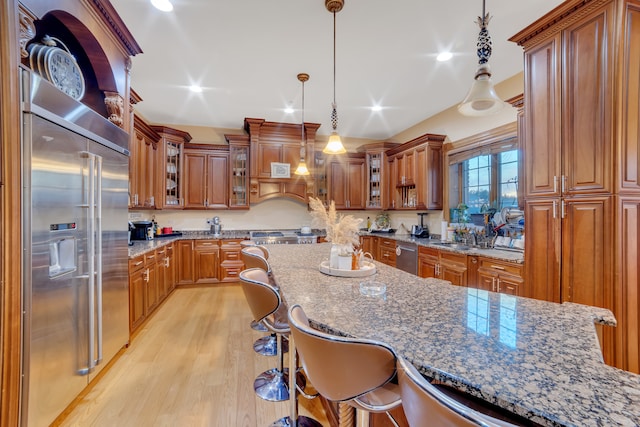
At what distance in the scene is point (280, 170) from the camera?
16.6 feet

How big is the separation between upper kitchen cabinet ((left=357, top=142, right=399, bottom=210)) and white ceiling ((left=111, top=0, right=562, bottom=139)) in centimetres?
114

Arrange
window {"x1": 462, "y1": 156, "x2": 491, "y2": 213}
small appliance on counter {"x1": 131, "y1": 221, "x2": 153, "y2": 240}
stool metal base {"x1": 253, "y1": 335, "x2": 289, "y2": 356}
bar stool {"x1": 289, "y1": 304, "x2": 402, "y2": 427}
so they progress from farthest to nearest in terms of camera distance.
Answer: small appliance on counter {"x1": 131, "y1": 221, "x2": 153, "y2": 240} < window {"x1": 462, "y1": 156, "x2": 491, "y2": 213} < stool metal base {"x1": 253, "y1": 335, "x2": 289, "y2": 356} < bar stool {"x1": 289, "y1": 304, "x2": 402, "y2": 427}

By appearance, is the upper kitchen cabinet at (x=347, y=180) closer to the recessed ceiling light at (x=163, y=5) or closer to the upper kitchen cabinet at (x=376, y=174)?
the upper kitchen cabinet at (x=376, y=174)

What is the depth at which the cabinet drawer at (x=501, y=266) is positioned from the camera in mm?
2580

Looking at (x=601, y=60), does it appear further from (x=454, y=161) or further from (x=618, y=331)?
(x=454, y=161)

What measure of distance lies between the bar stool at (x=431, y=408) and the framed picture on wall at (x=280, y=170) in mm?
Result: 4549

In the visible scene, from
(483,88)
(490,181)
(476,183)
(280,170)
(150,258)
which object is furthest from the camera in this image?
(280,170)

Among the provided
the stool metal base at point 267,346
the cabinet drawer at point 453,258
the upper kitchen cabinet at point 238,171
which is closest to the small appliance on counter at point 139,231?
the upper kitchen cabinet at point 238,171

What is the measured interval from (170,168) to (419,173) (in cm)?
410

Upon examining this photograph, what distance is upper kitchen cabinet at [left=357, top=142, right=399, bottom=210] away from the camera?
548 centimetres

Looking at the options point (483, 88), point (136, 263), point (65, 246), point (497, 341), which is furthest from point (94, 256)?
point (483, 88)

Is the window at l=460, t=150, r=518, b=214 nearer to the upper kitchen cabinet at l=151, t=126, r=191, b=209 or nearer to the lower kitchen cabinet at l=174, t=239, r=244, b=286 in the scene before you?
the lower kitchen cabinet at l=174, t=239, r=244, b=286

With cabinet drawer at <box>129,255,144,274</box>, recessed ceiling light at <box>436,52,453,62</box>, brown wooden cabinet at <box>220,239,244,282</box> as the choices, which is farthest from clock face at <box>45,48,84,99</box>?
recessed ceiling light at <box>436,52,453,62</box>

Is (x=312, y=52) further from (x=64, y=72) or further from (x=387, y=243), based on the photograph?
(x=387, y=243)
